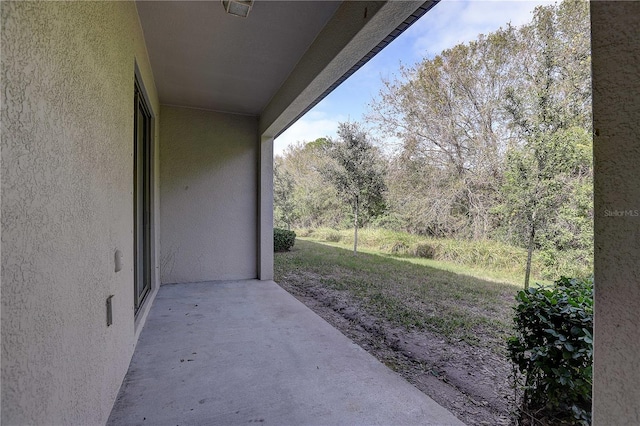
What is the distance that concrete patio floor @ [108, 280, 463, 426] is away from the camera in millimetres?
1953

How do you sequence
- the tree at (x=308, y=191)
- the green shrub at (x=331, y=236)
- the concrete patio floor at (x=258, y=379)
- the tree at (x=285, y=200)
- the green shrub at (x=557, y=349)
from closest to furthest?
the green shrub at (x=557, y=349) → the concrete patio floor at (x=258, y=379) → the green shrub at (x=331, y=236) → the tree at (x=308, y=191) → the tree at (x=285, y=200)

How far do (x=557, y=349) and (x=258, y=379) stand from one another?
6.24 feet

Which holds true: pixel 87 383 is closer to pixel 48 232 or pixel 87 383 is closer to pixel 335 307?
pixel 48 232

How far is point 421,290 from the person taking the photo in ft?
18.7

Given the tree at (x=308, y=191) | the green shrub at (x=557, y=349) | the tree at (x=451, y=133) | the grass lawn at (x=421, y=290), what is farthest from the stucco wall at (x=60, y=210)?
the tree at (x=308, y=191)

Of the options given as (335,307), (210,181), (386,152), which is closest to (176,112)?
(210,181)

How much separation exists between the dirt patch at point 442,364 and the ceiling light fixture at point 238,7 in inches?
130

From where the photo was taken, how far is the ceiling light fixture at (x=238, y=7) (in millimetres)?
2553

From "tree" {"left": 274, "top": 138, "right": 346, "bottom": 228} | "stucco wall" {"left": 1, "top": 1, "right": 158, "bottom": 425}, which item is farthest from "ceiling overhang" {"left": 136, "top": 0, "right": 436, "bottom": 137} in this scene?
"tree" {"left": 274, "top": 138, "right": 346, "bottom": 228}

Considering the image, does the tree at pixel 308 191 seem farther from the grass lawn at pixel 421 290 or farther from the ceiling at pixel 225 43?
the ceiling at pixel 225 43

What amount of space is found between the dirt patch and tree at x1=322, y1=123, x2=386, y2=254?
17.7 ft

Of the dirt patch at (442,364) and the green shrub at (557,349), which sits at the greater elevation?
the green shrub at (557,349)

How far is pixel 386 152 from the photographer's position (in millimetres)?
10250

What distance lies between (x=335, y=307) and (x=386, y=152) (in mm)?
6683
